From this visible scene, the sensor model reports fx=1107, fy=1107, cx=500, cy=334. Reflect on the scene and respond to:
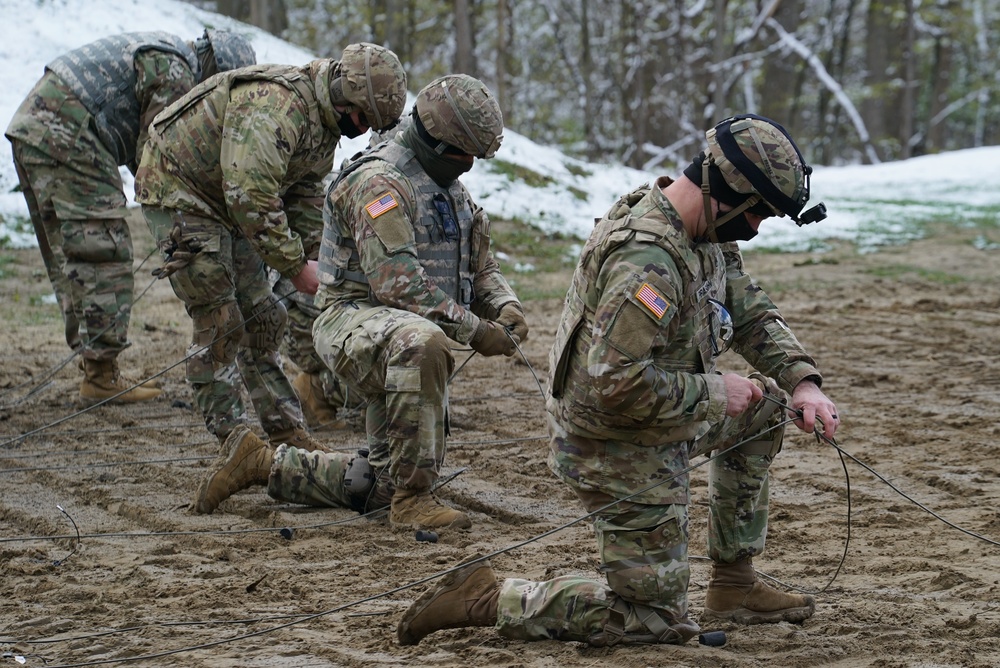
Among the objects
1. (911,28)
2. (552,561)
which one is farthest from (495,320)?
(911,28)

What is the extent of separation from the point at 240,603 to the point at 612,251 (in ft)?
6.34

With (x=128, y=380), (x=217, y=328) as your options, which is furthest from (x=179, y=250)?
(x=128, y=380)

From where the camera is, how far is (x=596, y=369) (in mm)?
3473

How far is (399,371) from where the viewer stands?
4.77m

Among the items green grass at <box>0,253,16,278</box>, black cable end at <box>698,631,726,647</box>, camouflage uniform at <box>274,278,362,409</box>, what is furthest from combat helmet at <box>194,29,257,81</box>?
green grass at <box>0,253,16,278</box>

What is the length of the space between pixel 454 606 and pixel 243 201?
103 inches

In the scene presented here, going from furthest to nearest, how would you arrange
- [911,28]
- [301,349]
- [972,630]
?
[911,28]
[301,349]
[972,630]

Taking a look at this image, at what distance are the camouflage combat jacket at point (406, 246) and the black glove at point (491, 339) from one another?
0.04 meters

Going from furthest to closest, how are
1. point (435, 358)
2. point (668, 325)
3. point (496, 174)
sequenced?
point (496, 174) → point (435, 358) → point (668, 325)

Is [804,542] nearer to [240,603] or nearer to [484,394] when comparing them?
[240,603]

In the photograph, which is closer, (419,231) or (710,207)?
(710,207)

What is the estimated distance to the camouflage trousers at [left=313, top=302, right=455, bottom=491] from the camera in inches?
187

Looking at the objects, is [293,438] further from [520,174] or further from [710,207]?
[520,174]

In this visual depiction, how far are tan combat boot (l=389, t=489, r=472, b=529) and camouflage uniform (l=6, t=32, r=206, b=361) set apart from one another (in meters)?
3.04
